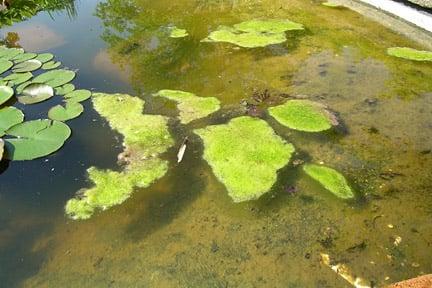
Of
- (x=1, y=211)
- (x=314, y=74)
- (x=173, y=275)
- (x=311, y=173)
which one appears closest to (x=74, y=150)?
(x=1, y=211)

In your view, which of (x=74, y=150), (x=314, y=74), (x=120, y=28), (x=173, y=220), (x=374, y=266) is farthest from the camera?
(x=120, y=28)

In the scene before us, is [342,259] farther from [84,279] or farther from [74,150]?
[74,150]

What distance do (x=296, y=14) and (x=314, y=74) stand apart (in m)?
2.35

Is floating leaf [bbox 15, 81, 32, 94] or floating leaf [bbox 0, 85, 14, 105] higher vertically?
floating leaf [bbox 0, 85, 14, 105]

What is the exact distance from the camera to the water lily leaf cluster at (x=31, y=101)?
411 centimetres

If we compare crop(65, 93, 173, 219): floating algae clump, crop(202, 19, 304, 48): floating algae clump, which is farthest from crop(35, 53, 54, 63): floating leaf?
crop(202, 19, 304, 48): floating algae clump

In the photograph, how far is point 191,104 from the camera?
4.82 metres

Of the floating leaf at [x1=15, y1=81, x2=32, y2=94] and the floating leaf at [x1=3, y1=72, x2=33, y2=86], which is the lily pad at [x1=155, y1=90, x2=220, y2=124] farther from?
the floating leaf at [x1=3, y1=72, x2=33, y2=86]

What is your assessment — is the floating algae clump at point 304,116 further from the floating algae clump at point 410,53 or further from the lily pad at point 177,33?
the lily pad at point 177,33

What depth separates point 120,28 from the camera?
6.99 meters

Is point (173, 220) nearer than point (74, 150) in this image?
Yes

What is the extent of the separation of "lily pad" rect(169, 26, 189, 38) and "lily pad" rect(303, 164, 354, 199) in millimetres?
3620

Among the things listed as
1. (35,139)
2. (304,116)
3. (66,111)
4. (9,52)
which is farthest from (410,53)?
(9,52)

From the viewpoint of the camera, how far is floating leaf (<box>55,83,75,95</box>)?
512 cm
